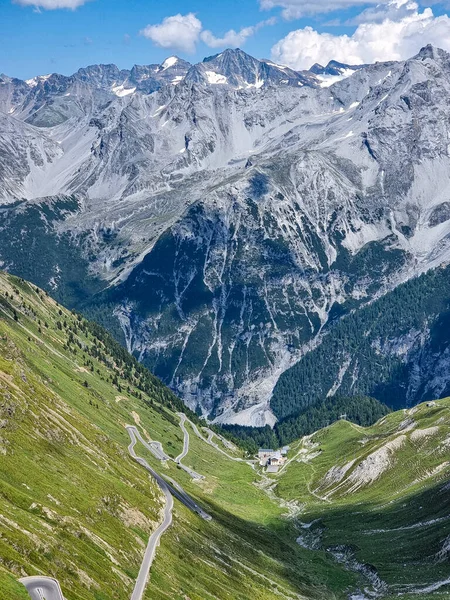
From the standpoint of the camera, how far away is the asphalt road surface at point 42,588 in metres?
89.0

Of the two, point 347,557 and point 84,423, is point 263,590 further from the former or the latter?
point 84,423

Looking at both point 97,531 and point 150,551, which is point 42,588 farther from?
point 150,551

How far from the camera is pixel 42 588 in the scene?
91375 mm

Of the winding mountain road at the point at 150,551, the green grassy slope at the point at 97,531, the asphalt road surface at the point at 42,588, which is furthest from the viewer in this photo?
the winding mountain road at the point at 150,551

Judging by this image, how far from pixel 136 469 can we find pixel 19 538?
87.6 metres

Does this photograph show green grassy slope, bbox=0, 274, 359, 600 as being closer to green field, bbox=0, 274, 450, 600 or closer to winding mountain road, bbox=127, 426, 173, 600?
green field, bbox=0, 274, 450, 600

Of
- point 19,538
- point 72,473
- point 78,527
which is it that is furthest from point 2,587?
point 72,473

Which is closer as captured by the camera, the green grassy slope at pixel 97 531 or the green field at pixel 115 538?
the green grassy slope at pixel 97 531

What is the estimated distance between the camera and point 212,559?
15388cm

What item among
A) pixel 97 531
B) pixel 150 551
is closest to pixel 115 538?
pixel 97 531

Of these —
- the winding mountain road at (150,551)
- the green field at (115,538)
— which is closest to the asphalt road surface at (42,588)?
the green field at (115,538)

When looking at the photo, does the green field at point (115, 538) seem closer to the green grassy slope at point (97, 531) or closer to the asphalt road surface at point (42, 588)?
the green grassy slope at point (97, 531)

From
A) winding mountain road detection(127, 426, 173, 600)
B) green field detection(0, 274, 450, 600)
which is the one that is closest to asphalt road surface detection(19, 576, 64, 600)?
green field detection(0, 274, 450, 600)

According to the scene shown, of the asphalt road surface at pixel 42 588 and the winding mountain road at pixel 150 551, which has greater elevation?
the asphalt road surface at pixel 42 588
